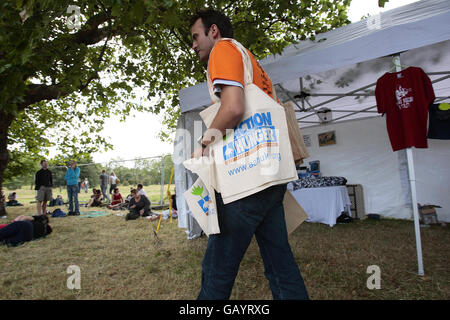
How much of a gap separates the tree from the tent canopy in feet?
1.50

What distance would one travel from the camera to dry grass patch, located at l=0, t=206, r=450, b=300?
2520 mm

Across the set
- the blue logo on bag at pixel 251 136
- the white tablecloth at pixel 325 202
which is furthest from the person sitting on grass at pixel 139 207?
the blue logo on bag at pixel 251 136

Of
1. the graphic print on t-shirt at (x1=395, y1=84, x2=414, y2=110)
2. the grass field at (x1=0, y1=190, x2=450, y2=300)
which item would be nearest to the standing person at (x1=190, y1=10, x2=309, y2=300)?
the grass field at (x1=0, y1=190, x2=450, y2=300)

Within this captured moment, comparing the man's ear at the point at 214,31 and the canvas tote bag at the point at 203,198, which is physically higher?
the man's ear at the point at 214,31

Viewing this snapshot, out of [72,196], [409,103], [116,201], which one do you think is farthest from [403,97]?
[116,201]

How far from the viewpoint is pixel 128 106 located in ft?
34.5

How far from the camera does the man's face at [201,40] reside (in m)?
1.30

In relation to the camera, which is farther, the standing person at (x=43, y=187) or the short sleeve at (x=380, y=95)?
the standing person at (x=43, y=187)

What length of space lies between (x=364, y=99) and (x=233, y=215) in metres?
5.34

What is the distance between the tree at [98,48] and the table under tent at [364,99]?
57 cm

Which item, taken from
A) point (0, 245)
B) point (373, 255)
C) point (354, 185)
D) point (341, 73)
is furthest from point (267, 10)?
point (0, 245)

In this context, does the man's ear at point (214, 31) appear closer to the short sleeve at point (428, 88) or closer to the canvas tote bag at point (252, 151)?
the canvas tote bag at point (252, 151)

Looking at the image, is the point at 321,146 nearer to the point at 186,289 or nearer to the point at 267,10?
the point at 267,10

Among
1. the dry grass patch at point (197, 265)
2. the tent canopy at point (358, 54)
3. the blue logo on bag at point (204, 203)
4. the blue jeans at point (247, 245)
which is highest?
the tent canopy at point (358, 54)
